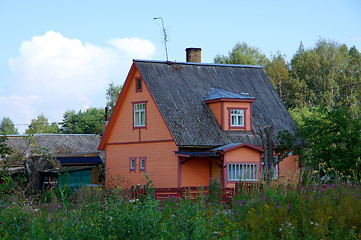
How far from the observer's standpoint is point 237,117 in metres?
29.8

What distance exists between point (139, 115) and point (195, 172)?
4846 mm

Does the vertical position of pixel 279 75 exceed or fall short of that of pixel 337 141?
it exceeds it

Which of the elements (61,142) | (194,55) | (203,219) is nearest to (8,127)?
(61,142)

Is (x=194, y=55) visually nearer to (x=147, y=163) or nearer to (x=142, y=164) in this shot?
(x=142, y=164)

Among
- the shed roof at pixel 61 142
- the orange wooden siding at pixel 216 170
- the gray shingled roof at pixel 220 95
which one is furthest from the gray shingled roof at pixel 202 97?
the shed roof at pixel 61 142

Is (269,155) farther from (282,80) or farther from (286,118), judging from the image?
(282,80)

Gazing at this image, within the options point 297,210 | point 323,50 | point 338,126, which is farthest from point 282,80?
point 297,210

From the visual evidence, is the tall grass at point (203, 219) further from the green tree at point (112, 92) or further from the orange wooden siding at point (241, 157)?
the green tree at point (112, 92)

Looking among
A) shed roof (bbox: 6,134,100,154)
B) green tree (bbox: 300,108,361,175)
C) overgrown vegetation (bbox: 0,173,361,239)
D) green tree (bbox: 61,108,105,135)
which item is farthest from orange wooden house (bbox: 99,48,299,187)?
green tree (bbox: 61,108,105,135)

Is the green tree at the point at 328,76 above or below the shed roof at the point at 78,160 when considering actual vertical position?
above

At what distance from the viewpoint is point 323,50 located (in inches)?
2301

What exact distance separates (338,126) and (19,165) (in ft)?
55.8

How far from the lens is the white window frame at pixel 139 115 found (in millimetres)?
30206

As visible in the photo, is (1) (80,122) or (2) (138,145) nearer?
(2) (138,145)
